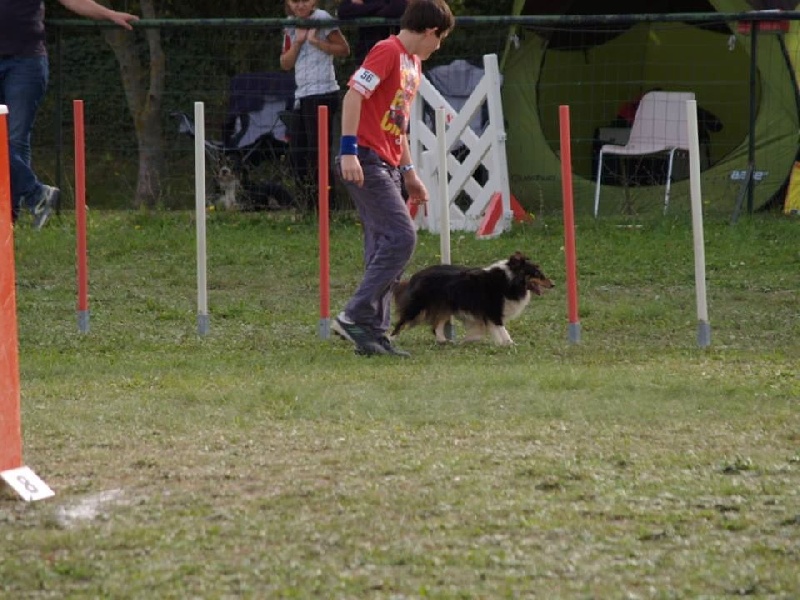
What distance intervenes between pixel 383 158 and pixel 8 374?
10.4ft

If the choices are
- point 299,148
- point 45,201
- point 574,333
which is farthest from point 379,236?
point 299,148

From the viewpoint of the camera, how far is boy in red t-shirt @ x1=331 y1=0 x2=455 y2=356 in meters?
7.48

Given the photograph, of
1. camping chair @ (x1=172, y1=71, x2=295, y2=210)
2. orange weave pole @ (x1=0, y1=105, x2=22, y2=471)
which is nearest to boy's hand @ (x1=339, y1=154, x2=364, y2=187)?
orange weave pole @ (x1=0, y1=105, x2=22, y2=471)

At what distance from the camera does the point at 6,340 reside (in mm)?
4918

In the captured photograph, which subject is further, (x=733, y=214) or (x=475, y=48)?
(x=475, y=48)

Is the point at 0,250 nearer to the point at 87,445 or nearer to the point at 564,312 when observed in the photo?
the point at 87,445

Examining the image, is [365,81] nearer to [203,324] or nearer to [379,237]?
[379,237]

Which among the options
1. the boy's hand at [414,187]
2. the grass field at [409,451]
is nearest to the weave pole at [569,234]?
the grass field at [409,451]

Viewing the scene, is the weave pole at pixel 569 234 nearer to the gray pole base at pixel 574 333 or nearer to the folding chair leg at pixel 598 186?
the gray pole base at pixel 574 333

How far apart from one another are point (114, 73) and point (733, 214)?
7.12 meters

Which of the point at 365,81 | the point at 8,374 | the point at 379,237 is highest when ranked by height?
the point at 365,81

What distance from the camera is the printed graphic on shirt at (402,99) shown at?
7.62 meters

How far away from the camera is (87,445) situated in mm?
5684

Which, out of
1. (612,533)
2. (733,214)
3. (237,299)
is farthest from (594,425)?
(733,214)
